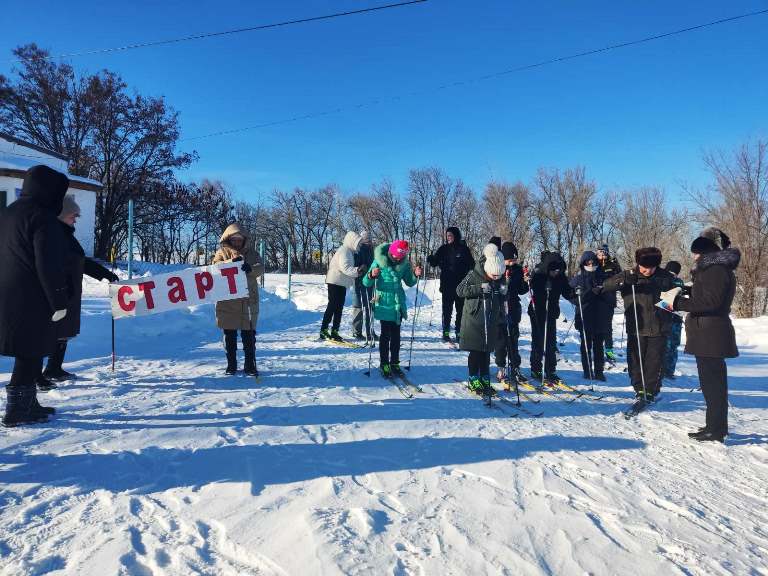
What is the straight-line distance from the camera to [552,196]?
157 ft

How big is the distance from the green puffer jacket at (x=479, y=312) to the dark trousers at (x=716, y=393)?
2.08 metres

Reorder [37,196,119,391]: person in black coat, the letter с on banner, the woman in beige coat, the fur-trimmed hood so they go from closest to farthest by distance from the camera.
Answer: the fur-trimmed hood → [37,196,119,391]: person in black coat → the letter с on banner → the woman in beige coat

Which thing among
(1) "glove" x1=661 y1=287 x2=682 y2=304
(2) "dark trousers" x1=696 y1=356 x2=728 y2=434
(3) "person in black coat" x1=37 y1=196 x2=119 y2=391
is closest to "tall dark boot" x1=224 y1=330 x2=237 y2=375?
(3) "person in black coat" x1=37 y1=196 x2=119 y2=391

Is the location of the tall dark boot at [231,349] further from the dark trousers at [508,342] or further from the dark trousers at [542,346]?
the dark trousers at [542,346]

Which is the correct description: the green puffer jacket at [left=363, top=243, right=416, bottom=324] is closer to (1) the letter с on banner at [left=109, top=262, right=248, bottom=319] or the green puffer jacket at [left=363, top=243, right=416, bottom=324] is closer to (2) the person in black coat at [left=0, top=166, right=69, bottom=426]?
(1) the letter с on banner at [left=109, top=262, right=248, bottom=319]

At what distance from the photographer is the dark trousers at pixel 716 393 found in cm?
414

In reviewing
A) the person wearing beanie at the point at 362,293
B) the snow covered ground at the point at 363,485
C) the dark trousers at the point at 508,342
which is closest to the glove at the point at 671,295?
the snow covered ground at the point at 363,485

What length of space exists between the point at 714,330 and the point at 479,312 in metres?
2.30

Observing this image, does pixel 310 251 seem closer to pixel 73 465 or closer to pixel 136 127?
pixel 136 127

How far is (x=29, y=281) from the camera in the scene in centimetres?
372

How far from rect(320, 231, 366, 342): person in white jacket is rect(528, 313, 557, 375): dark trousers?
9.89 ft

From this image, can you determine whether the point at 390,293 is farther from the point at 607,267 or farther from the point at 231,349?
the point at 607,267

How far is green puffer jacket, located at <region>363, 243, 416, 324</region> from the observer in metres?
6.10

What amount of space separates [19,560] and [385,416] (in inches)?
115
